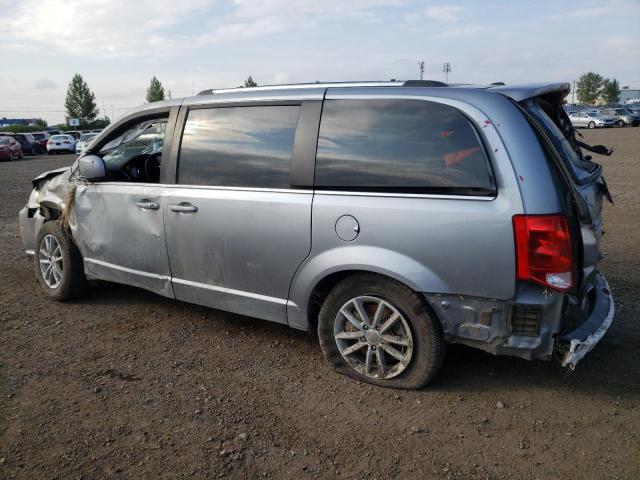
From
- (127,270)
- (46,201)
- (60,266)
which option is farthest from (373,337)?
(46,201)

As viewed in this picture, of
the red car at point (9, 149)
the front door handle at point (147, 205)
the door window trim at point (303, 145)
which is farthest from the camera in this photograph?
the red car at point (9, 149)

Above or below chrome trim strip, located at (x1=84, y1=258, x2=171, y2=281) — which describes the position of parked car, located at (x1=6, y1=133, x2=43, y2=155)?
below

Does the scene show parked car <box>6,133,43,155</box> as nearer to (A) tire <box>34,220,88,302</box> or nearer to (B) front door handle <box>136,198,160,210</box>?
(A) tire <box>34,220,88,302</box>

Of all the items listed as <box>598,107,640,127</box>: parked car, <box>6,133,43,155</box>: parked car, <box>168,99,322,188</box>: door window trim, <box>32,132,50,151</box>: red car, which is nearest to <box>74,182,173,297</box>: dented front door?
<box>168,99,322,188</box>: door window trim

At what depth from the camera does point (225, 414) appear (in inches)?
127

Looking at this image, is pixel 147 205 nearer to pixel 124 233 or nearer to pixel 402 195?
pixel 124 233

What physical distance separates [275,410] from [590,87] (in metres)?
111

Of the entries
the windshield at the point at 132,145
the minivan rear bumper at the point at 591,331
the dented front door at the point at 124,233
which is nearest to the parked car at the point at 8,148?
the windshield at the point at 132,145

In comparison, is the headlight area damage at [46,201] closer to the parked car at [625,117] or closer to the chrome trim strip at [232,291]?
the chrome trim strip at [232,291]

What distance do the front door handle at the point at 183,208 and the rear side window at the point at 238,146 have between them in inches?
6.8

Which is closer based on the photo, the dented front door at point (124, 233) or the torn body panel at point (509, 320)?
the torn body panel at point (509, 320)

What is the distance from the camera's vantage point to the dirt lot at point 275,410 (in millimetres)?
2766

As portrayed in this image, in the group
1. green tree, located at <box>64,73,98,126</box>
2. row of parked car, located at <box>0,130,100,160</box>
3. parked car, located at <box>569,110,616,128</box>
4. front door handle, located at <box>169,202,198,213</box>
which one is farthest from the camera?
green tree, located at <box>64,73,98,126</box>

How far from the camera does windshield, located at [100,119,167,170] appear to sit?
4.85 metres
